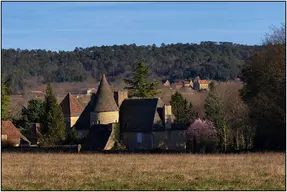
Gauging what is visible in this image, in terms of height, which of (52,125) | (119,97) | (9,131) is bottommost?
(9,131)

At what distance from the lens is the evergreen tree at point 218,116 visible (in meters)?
51.6

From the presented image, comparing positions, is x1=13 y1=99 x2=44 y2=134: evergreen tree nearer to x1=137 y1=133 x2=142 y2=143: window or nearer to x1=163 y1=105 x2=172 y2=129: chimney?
x1=137 y1=133 x2=142 y2=143: window

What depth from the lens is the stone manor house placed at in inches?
2274

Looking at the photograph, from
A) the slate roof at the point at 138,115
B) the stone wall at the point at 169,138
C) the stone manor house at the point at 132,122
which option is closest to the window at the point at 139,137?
the stone manor house at the point at 132,122

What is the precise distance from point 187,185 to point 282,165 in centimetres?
679

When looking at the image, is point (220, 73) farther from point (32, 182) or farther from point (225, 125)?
point (32, 182)

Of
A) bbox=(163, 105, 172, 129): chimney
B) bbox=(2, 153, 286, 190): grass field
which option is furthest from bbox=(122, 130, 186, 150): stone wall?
bbox=(2, 153, 286, 190): grass field

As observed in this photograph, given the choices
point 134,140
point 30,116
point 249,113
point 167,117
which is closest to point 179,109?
point 167,117

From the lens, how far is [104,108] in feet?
201

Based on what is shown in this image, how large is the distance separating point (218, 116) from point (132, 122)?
9.95m

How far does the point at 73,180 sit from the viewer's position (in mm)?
19062

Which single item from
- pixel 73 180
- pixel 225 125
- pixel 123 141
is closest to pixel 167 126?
pixel 123 141

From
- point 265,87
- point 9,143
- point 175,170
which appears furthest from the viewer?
point 9,143

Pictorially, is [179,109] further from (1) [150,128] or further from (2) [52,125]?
(2) [52,125]
